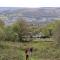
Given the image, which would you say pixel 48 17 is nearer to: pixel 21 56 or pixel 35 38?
pixel 35 38

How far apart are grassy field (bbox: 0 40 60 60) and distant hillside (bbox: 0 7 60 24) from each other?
0.86 m

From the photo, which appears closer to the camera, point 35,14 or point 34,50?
point 34,50

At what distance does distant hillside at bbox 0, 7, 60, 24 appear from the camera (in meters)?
6.56

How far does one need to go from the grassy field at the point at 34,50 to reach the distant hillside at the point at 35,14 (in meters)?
0.86

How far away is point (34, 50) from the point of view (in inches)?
231

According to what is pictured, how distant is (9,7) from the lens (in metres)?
6.43

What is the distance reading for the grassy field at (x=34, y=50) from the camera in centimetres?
468

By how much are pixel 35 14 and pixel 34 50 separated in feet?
4.67

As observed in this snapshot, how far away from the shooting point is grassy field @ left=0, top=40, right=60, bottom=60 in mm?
4676

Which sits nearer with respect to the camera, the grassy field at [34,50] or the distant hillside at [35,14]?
the grassy field at [34,50]

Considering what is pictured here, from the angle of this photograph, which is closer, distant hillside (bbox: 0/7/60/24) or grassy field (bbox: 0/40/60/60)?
grassy field (bbox: 0/40/60/60)

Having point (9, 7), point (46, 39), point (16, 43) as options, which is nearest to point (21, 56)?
point (16, 43)

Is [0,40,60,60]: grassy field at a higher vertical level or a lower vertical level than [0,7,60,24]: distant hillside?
lower

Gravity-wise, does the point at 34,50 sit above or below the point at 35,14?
below
